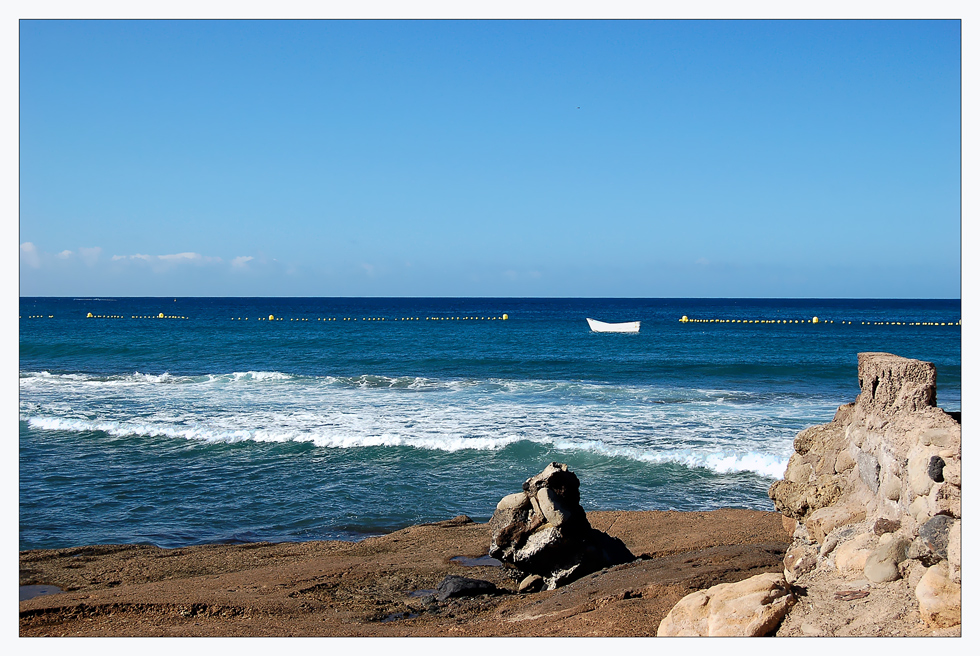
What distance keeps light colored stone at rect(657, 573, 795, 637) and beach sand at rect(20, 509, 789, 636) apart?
0.56 m

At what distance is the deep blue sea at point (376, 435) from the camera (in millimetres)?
11734

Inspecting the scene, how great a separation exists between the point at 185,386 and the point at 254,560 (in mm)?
19506

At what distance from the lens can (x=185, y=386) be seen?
2681 cm

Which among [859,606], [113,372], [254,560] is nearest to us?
[859,606]

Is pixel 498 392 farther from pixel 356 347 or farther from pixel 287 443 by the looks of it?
pixel 356 347

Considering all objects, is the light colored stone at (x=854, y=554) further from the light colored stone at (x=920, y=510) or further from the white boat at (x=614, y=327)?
the white boat at (x=614, y=327)

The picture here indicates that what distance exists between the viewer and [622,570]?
7.54 m

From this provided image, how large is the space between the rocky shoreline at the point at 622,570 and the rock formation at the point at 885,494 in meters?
0.01

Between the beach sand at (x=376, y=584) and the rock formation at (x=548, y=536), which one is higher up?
the rock formation at (x=548, y=536)

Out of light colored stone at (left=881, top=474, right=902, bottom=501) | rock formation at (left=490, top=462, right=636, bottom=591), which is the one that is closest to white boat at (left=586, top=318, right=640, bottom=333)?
rock formation at (left=490, top=462, right=636, bottom=591)

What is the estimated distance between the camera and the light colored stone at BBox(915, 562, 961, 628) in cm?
435

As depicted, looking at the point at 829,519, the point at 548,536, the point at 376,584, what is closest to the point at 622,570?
the point at 548,536

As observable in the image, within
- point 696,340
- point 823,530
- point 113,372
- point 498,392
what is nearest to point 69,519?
point 823,530

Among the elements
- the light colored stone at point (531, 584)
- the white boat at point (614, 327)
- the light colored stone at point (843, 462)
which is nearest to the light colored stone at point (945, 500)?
the light colored stone at point (843, 462)
